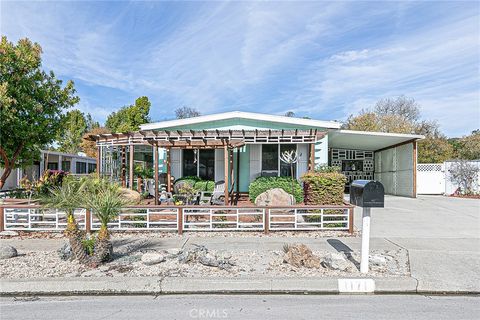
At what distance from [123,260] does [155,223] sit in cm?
228

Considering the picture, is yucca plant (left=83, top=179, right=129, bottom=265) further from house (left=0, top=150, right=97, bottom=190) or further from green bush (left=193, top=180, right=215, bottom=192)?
house (left=0, top=150, right=97, bottom=190)

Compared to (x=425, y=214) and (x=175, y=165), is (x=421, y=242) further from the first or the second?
(x=175, y=165)

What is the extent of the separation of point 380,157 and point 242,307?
19632 mm

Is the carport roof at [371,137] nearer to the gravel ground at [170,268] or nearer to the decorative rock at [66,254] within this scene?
the gravel ground at [170,268]

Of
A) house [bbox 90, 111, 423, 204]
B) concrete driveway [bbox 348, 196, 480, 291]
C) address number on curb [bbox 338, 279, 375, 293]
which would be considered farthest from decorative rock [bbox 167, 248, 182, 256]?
house [bbox 90, 111, 423, 204]

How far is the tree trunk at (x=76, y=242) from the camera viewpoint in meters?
5.07

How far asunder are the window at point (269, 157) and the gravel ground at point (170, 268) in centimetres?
850

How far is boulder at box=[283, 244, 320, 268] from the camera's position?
5020 millimetres

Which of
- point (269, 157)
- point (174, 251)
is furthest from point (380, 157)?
point (174, 251)

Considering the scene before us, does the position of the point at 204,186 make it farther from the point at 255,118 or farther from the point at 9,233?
the point at 9,233

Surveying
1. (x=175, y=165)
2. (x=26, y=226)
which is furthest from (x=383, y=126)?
(x=26, y=226)

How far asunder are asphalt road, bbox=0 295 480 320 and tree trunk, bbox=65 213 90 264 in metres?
0.94

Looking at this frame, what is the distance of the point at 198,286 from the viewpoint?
4.38m

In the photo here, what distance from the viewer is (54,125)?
11.1 meters
